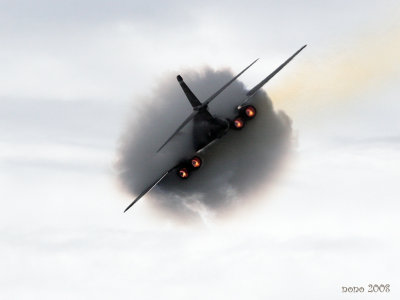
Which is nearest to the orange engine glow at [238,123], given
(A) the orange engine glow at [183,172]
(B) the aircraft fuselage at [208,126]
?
(B) the aircraft fuselage at [208,126]

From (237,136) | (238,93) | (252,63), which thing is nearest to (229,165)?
(237,136)

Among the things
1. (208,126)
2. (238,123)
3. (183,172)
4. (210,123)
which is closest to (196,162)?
(183,172)

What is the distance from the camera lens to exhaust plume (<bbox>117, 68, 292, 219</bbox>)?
285ft

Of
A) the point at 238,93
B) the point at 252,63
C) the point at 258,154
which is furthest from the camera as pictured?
the point at 258,154

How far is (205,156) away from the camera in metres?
86.4

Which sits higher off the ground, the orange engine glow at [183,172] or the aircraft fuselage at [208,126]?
the aircraft fuselage at [208,126]

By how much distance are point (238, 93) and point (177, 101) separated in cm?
1028

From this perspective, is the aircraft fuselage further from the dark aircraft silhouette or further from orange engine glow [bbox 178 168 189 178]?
orange engine glow [bbox 178 168 189 178]

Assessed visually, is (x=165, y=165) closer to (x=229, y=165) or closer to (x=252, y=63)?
(x=229, y=165)

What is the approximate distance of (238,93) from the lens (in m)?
83.6

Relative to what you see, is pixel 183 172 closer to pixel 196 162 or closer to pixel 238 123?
pixel 196 162

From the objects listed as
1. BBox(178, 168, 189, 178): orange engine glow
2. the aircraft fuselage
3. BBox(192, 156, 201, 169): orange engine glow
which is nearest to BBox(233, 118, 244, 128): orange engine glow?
the aircraft fuselage

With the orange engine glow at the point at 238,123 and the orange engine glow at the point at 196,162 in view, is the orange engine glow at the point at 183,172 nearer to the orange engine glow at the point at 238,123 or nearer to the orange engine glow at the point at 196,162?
the orange engine glow at the point at 196,162

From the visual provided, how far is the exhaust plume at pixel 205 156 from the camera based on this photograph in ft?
285
